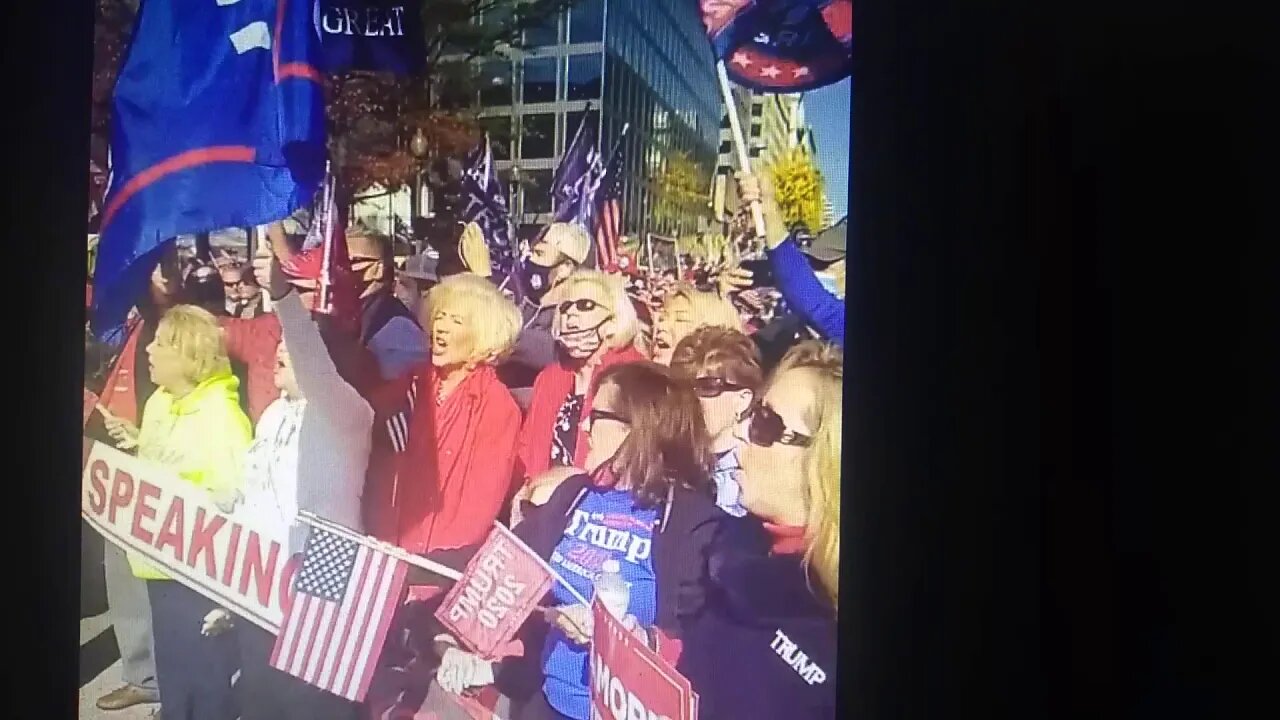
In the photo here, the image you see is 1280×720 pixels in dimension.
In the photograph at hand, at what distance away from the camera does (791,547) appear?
95cm

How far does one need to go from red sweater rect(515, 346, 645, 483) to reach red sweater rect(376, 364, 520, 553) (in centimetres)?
1

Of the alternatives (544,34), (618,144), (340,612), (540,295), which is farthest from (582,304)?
(340,612)

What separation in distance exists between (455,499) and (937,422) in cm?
43

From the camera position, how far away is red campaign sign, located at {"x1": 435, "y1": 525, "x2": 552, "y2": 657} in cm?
98

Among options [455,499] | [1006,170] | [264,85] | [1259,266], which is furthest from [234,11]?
[1259,266]

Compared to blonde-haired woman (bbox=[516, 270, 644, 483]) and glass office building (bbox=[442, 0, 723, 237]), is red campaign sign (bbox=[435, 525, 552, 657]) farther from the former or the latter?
glass office building (bbox=[442, 0, 723, 237])

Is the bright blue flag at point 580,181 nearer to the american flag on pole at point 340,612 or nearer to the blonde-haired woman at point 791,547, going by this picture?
the blonde-haired woman at point 791,547

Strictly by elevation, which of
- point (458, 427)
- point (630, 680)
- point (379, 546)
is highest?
point (458, 427)

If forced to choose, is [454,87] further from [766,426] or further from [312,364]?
[766,426]

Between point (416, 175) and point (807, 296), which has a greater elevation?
point (416, 175)

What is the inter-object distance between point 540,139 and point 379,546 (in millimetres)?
398

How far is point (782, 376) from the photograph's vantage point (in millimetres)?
948

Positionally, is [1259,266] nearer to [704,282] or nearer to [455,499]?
[704,282]

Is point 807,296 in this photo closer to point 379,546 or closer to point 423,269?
point 423,269
